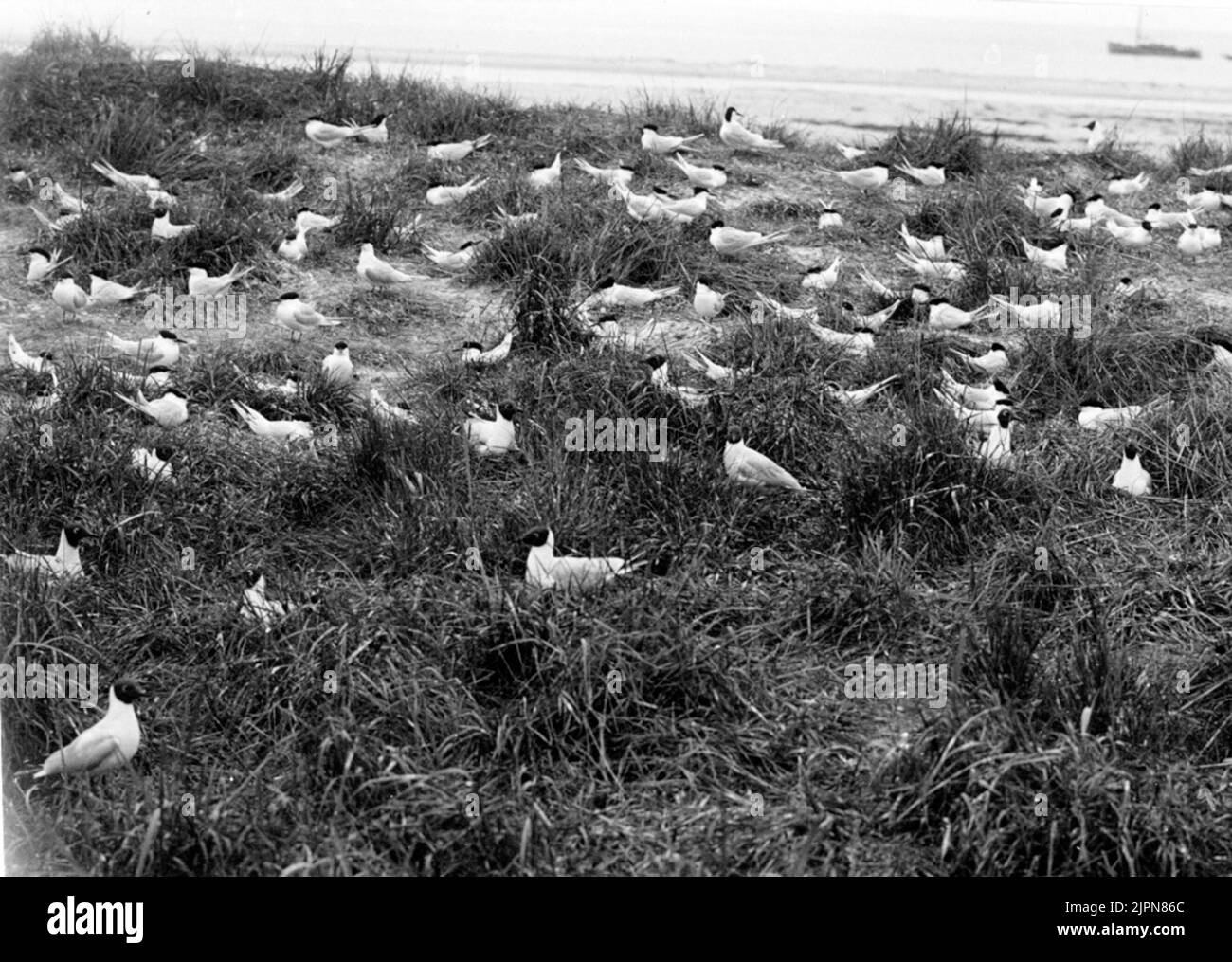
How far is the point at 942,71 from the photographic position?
914 cm

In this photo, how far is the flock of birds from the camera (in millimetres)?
5406

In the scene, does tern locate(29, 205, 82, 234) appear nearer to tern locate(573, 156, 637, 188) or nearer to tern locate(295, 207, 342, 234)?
tern locate(295, 207, 342, 234)

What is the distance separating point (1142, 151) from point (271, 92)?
5.46 m

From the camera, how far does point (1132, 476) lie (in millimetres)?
6105

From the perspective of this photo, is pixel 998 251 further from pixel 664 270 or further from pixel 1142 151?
pixel 1142 151

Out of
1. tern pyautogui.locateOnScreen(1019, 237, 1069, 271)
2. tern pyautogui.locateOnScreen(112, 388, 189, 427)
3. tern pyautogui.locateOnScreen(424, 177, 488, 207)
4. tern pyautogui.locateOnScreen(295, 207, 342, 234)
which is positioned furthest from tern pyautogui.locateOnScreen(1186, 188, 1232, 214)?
tern pyautogui.locateOnScreen(112, 388, 189, 427)

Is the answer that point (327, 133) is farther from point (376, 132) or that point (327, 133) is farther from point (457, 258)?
point (457, 258)

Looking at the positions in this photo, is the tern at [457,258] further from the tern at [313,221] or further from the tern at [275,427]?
the tern at [275,427]

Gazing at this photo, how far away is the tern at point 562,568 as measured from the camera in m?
5.19

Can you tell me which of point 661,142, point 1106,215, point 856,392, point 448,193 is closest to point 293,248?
point 448,193

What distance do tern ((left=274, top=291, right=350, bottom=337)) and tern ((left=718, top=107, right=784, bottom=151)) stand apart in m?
3.16

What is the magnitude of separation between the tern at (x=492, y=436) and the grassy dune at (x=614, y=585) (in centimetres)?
11

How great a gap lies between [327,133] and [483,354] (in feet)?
9.97

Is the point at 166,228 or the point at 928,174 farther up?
the point at 928,174
